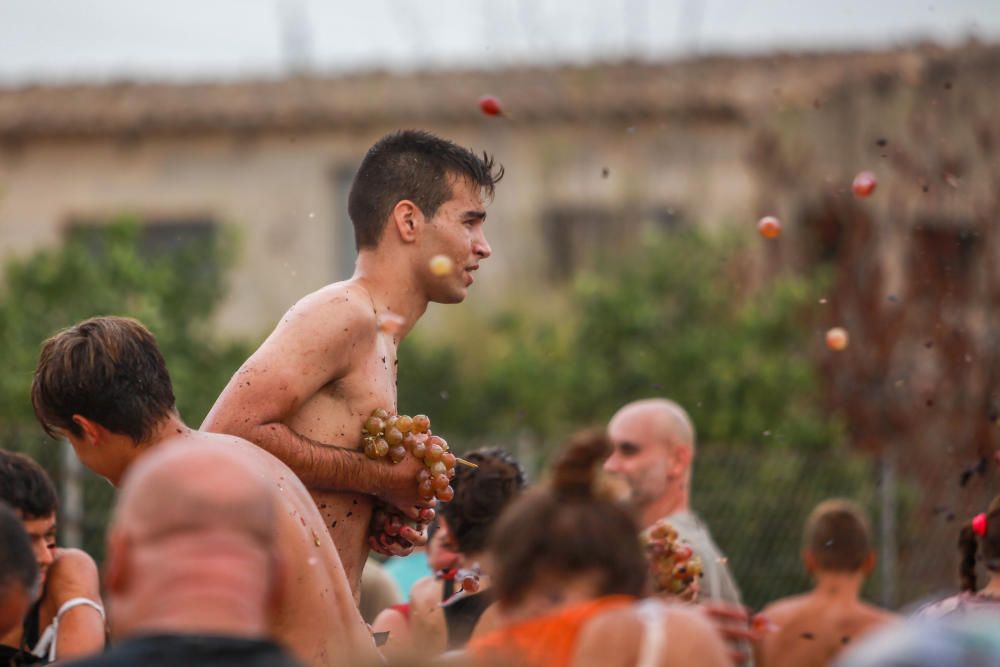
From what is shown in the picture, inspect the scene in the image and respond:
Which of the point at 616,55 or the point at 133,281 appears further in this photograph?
the point at 616,55

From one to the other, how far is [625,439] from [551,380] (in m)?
6.80

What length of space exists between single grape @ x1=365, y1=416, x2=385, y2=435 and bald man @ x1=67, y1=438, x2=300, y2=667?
2.00 metres

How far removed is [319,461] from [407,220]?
86 centimetres

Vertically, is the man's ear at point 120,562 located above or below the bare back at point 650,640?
above

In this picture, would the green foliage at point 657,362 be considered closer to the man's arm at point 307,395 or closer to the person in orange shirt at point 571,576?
the man's arm at point 307,395

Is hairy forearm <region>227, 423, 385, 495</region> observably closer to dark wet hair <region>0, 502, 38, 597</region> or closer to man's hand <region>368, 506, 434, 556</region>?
man's hand <region>368, 506, 434, 556</region>

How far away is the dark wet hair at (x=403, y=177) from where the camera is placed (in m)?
5.12

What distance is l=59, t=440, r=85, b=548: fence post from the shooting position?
959cm

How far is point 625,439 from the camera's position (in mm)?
7145

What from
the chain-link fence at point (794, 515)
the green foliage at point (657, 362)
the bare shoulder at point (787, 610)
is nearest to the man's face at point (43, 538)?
the bare shoulder at point (787, 610)

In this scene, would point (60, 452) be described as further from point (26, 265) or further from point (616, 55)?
point (616, 55)

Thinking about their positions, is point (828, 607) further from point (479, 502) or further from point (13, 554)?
point (13, 554)

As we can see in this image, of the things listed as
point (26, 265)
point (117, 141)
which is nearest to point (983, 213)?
point (26, 265)

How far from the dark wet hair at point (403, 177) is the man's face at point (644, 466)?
84.2 inches
